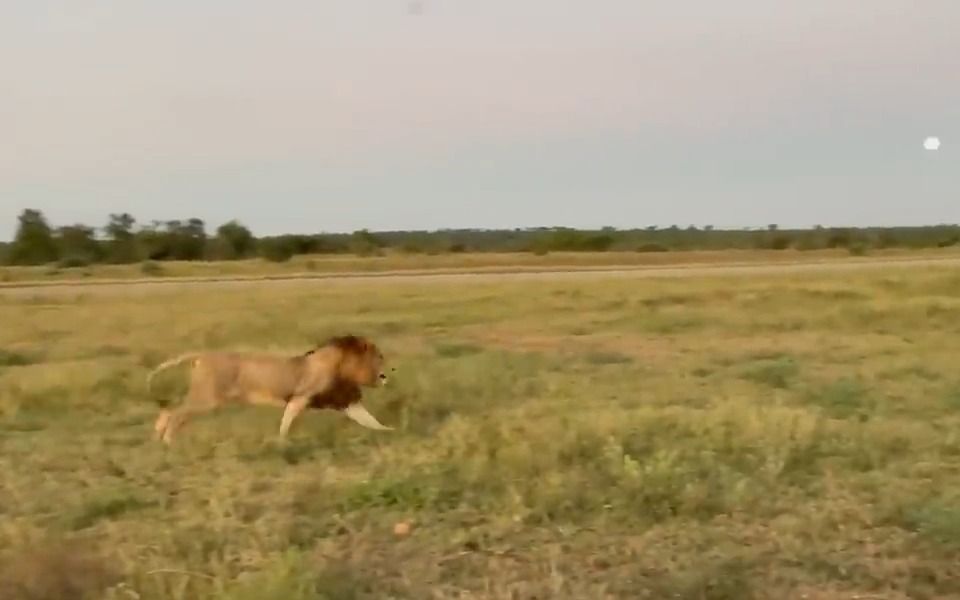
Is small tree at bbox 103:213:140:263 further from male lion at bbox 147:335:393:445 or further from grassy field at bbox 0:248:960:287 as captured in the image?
male lion at bbox 147:335:393:445

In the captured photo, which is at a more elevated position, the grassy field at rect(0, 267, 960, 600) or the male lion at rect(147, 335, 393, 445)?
the male lion at rect(147, 335, 393, 445)

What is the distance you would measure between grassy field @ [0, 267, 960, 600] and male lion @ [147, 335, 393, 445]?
25cm

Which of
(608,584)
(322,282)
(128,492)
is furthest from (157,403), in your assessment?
(322,282)

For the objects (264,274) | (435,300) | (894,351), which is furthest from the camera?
(264,274)

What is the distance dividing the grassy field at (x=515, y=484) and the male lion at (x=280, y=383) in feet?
0.82

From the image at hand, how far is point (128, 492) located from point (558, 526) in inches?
122

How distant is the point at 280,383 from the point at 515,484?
13.0 feet

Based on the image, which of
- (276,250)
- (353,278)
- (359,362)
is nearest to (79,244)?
(276,250)

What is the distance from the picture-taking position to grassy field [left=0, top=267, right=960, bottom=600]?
20.4 feet

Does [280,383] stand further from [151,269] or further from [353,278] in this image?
[151,269]

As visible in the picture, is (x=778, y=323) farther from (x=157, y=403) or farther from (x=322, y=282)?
(x=322, y=282)

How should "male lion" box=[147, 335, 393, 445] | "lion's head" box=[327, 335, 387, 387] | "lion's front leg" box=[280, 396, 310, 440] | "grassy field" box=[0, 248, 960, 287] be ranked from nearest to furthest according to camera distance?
"lion's front leg" box=[280, 396, 310, 440]
"male lion" box=[147, 335, 393, 445]
"lion's head" box=[327, 335, 387, 387]
"grassy field" box=[0, 248, 960, 287]

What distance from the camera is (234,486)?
8.45 m

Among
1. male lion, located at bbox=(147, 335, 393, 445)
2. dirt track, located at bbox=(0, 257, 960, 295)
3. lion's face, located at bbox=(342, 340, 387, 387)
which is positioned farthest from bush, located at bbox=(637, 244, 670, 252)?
male lion, located at bbox=(147, 335, 393, 445)
